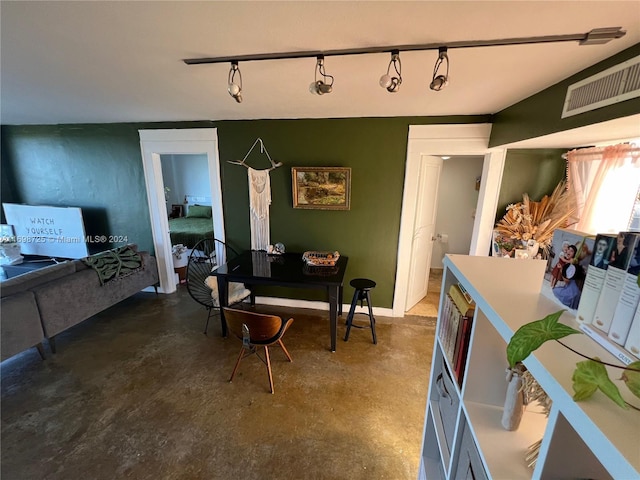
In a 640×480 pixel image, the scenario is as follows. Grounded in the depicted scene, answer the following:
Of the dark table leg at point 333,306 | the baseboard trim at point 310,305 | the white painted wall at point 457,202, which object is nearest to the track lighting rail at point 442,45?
the dark table leg at point 333,306

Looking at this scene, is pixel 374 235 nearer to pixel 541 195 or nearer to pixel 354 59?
pixel 541 195

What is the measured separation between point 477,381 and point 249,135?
10.4 feet

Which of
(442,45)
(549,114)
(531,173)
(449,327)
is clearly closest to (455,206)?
(531,173)

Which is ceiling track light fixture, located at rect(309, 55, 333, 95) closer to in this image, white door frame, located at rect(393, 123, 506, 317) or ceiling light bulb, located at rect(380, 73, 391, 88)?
ceiling light bulb, located at rect(380, 73, 391, 88)

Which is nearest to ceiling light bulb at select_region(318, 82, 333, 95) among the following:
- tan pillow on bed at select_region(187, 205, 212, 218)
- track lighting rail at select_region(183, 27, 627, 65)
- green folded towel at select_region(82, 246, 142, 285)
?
track lighting rail at select_region(183, 27, 627, 65)

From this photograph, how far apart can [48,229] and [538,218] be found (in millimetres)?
6235

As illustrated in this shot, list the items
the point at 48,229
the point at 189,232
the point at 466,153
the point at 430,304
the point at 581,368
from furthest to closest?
1. the point at 189,232
2. the point at 48,229
3. the point at 430,304
4. the point at 466,153
5. the point at 581,368

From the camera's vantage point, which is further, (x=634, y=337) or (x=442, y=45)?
(x=442, y=45)

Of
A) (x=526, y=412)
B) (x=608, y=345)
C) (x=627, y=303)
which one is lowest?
(x=526, y=412)

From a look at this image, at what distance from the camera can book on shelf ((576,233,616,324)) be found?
59cm

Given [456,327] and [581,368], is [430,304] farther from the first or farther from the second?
[581,368]

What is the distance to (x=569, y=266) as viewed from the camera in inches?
28.0

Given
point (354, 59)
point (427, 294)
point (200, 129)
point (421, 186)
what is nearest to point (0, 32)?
point (354, 59)

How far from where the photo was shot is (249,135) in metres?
3.17
